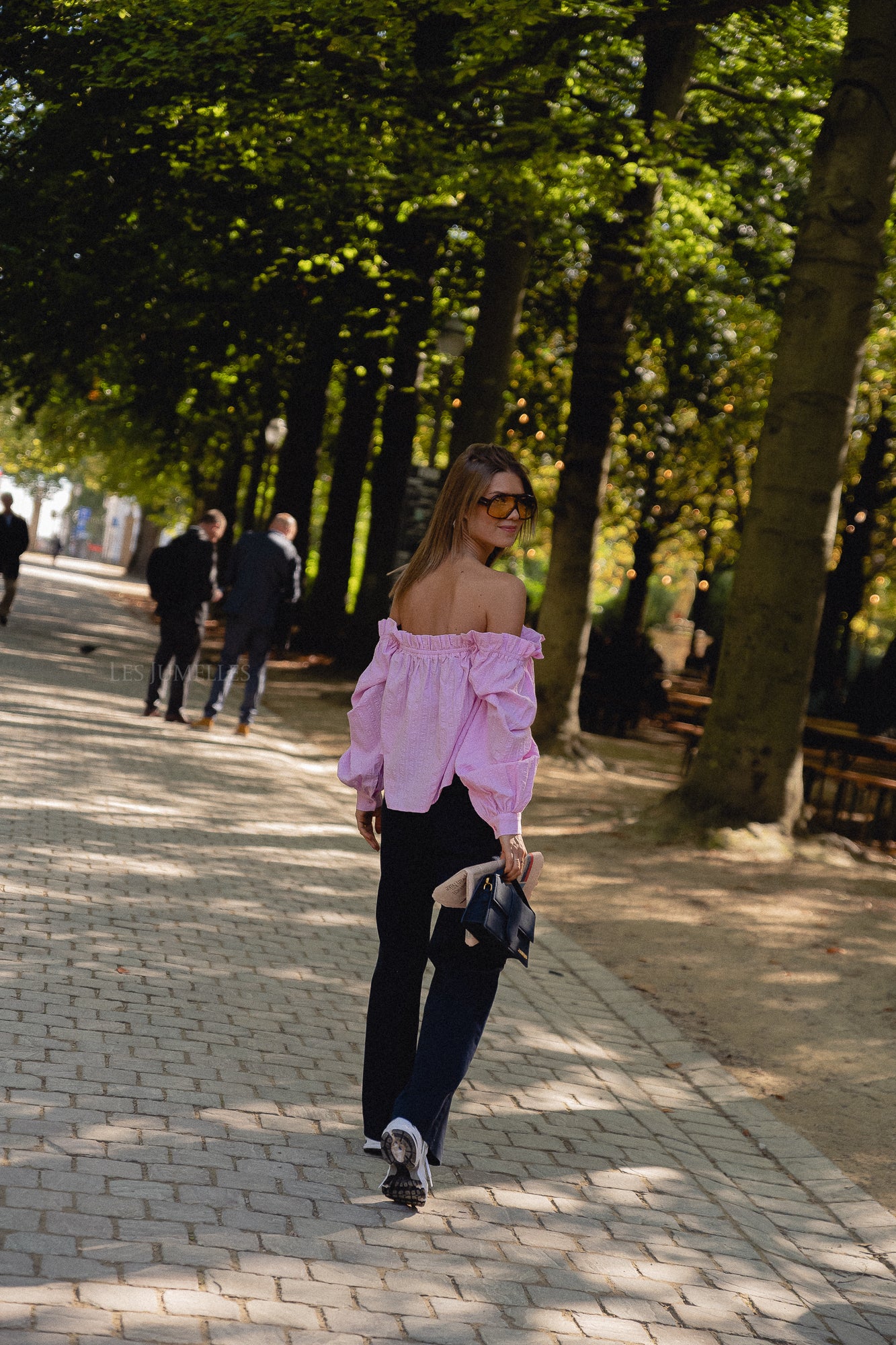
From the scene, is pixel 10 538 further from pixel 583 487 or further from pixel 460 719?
pixel 460 719

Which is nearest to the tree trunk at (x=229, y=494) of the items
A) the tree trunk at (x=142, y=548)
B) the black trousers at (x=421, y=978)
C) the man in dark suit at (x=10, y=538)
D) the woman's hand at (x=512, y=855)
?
the man in dark suit at (x=10, y=538)

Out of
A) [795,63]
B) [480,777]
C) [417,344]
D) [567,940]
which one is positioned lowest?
[567,940]

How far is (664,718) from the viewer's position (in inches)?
977

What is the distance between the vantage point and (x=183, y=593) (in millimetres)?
14273

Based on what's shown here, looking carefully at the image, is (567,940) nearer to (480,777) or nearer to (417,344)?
(480,777)

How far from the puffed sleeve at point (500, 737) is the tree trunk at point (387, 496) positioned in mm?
16622

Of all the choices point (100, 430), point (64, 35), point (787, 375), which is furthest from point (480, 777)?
point (100, 430)

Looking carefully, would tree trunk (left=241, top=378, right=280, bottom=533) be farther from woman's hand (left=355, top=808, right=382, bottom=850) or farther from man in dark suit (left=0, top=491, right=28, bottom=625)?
woman's hand (left=355, top=808, right=382, bottom=850)

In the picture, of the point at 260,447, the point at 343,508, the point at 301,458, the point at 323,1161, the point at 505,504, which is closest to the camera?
the point at 505,504

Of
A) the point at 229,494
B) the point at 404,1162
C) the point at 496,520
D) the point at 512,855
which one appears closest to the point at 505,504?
the point at 496,520

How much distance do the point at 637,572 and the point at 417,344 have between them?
42.0 feet

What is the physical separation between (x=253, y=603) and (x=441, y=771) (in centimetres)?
1023

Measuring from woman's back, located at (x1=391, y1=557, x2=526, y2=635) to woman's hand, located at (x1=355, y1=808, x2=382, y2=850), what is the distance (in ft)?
1.90

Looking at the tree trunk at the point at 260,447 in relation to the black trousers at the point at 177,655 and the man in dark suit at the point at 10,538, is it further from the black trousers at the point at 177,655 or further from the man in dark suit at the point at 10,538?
the black trousers at the point at 177,655
